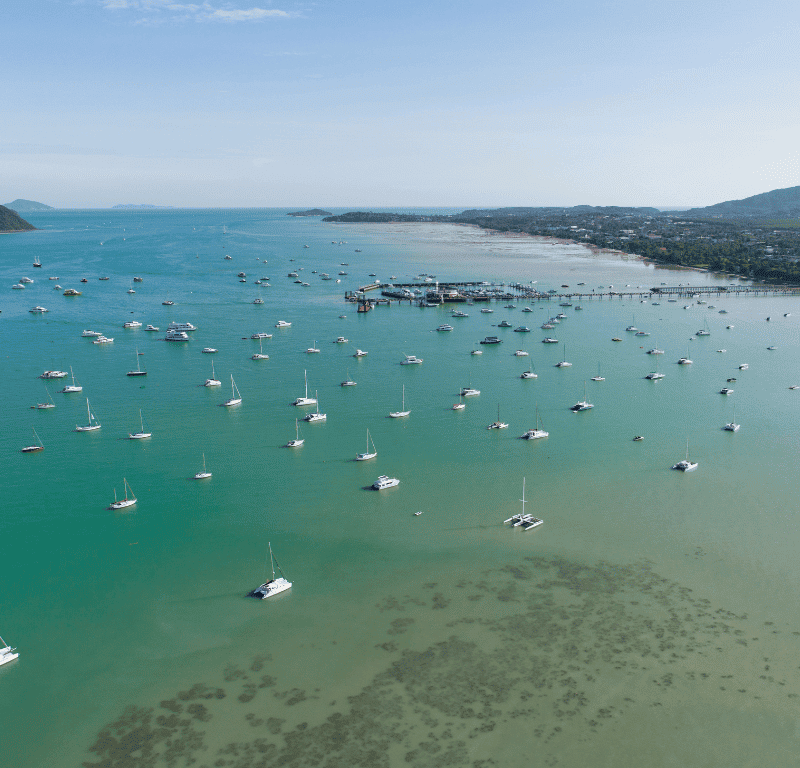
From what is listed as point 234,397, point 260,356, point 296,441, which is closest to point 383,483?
point 296,441

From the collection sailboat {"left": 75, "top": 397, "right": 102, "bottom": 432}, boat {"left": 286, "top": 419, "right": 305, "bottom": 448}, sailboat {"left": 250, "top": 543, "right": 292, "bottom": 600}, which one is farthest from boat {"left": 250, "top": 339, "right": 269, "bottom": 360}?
sailboat {"left": 250, "top": 543, "right": 292, "bottom": 600}

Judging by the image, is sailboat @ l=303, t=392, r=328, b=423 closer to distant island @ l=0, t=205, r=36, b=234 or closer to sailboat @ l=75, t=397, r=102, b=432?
sailboat @ l=75, t=397, r=102, b=432

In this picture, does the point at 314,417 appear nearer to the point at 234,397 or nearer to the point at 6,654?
A: the point at 234,397

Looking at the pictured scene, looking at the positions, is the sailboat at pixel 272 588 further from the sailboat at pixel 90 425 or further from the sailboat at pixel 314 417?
the sailboat at pixel 90 425

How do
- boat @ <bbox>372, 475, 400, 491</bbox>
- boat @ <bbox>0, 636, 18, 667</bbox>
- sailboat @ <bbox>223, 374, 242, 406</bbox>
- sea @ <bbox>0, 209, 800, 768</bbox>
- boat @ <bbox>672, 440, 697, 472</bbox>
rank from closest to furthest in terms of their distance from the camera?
sea @ <bbox>0, 209, 800, 768</bbox>
boat @ <bbox>0, 636, 18, 667</bbox>
boat @ <bbox>372, 475, 400, 491</bbox>
boat @ <bbox>672, 440, 697, 472</bbox>
sailboat @ <bbox>223, 374, 242, 406</bbox>

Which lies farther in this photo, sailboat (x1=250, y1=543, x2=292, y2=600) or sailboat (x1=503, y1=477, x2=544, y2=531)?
sailboat (x1=503, y1=477, x2=544, y2=531)

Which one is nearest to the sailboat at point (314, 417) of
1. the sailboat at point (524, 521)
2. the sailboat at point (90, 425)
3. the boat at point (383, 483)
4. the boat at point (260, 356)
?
the boat at point (383, 483)
